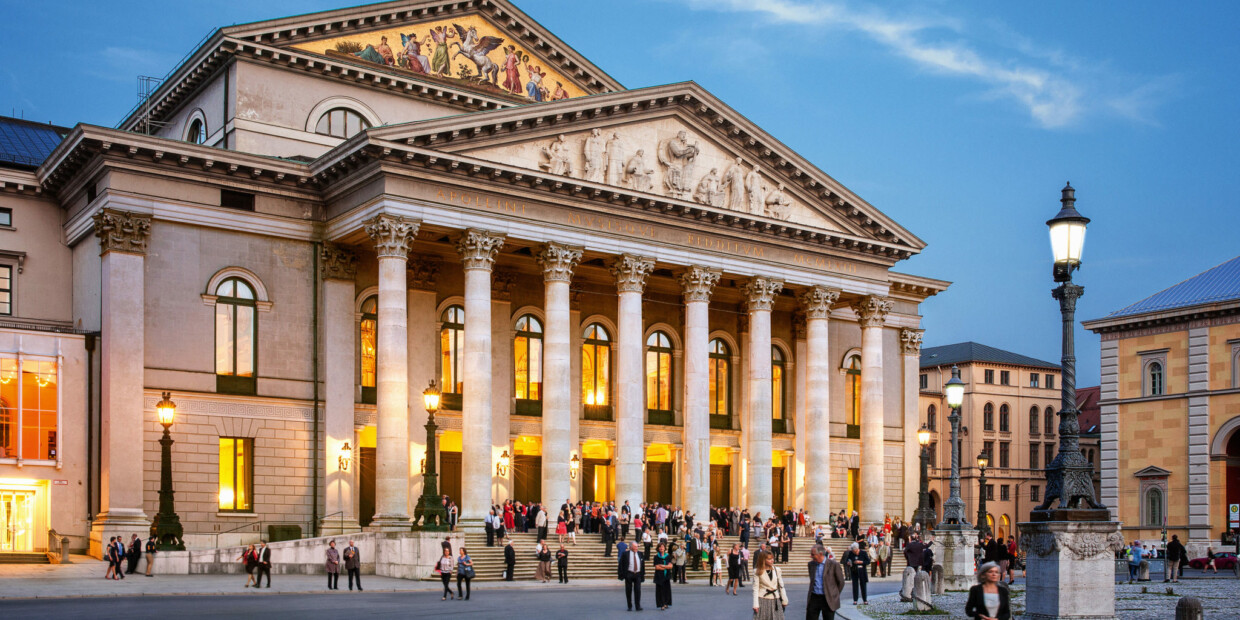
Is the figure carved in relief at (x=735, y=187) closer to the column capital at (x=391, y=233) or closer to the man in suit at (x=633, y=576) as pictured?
the column capital at (x=391, y=233)

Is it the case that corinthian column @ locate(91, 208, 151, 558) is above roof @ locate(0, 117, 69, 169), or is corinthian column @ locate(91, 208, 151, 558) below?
below

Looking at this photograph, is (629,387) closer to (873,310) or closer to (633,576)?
(873,310)

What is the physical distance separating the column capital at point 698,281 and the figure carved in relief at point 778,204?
139 inches

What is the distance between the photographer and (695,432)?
45.1 m

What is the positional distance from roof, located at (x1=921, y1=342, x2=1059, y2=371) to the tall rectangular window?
215 feet

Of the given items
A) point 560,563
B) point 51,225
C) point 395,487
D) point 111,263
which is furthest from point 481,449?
point 51,225

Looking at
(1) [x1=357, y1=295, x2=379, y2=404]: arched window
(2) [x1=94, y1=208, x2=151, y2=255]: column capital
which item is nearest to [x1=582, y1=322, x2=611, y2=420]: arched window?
(1) [x1=357, y1=295, x2=379, y2=404]: arched window

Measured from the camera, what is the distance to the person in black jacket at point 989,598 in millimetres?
12922

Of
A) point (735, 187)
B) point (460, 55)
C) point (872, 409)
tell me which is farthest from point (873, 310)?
point (460, 55)

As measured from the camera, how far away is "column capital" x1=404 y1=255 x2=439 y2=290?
43.4 meters

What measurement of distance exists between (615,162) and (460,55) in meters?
8.14

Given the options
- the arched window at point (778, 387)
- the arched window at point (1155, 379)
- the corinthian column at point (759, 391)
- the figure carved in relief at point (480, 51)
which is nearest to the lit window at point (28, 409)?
the figure carved in relief at point (480, 51)

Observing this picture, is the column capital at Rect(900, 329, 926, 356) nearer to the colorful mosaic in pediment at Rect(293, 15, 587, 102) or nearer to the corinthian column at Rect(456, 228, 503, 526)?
Result: the colorful mosaic in pediment at Rect(293, 15, 587, 102)

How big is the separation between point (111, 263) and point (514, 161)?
1259 cm
